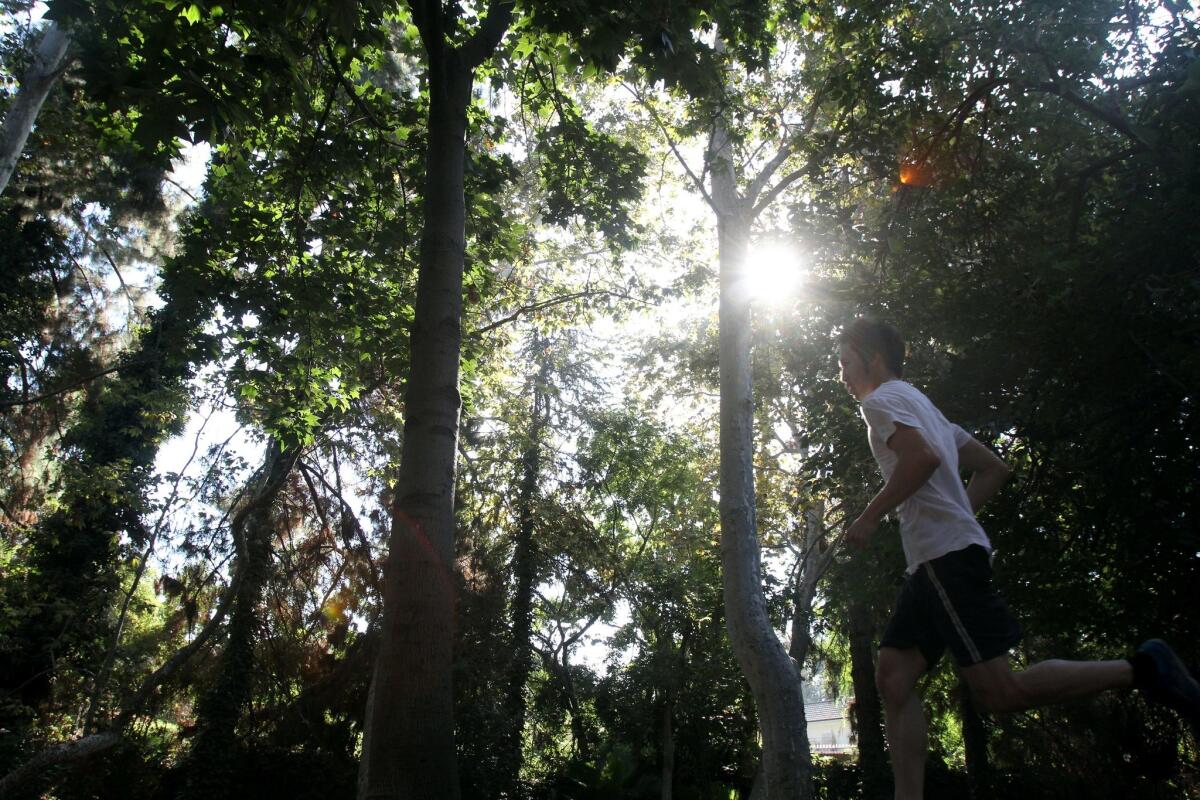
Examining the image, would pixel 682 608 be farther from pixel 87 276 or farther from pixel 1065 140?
pixel 87 276

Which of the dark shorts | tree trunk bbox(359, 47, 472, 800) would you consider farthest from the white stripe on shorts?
tree trunk bbox(359, 47, 472, 800)

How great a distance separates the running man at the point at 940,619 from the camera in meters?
2.33

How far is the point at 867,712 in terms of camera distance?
1359 centimetres

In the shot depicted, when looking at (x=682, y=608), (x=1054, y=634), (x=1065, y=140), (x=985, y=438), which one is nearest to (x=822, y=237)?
(x=1065, y=140)

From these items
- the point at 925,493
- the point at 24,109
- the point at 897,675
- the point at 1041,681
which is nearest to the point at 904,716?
the point at 897,675

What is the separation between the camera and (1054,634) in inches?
305

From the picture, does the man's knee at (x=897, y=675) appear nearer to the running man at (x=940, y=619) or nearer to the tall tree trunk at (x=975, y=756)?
the running man at (x=940, y=619)

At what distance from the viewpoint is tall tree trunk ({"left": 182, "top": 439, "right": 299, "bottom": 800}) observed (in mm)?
12500

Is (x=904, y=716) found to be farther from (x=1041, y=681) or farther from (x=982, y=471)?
(x=982, y=471)

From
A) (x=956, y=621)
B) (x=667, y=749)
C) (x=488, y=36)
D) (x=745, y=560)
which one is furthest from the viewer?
(x=667, y=749)

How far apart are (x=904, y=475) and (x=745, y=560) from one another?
202 inches

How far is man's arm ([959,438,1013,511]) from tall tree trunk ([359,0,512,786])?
2.30 m

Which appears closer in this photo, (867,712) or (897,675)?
(897,675)

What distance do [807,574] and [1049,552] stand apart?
10.2 metres
